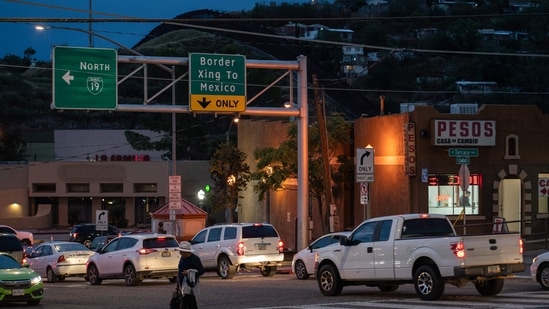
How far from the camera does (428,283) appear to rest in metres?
21.2

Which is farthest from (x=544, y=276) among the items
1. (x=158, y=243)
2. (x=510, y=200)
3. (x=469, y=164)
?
(x=510, y=200)

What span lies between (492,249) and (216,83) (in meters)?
16.3

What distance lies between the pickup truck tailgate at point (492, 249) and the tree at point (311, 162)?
23249 mm

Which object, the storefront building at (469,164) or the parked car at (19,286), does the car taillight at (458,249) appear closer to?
the parked car at (19,286)

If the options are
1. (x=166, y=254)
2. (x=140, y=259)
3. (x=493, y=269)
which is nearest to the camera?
(x=493, y=269)

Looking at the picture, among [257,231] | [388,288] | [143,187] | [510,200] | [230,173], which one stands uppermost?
[230,173]

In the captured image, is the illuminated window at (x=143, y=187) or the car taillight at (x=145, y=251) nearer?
the car taillight at (x=145, y=251)

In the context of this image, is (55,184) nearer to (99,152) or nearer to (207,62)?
(99,152)

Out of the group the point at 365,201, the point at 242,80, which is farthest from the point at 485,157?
the point at 242,80

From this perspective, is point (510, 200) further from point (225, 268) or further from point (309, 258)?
point (225, 268)

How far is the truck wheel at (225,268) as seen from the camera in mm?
33281

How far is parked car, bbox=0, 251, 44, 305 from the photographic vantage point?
934 inches

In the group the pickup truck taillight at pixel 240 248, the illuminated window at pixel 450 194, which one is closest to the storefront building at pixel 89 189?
the illuminated window at pixel 450 194

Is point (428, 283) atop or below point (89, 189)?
below
